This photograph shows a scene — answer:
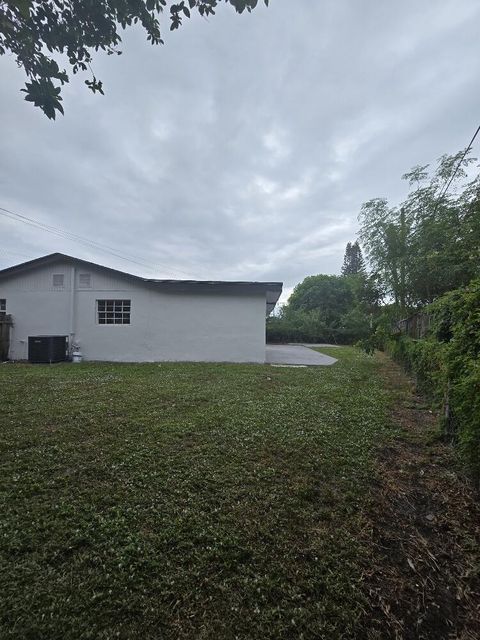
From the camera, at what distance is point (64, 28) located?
2121mm

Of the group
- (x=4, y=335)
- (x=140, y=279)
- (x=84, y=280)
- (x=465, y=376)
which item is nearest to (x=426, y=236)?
(x=465, y=376)

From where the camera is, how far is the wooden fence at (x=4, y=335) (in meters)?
9.26

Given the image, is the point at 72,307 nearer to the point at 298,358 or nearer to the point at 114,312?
the point at 114,312

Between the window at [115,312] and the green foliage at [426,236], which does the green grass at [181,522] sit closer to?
the green foliage at [426,236]

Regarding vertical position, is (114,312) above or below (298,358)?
above

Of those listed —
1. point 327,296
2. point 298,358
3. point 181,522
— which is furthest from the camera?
point 327,296

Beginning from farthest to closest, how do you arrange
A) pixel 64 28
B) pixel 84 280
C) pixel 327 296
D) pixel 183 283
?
pixel 327 296, pixel 84 280, pixel 183 283, pixel 64 28

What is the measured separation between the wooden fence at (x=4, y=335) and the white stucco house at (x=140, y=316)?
114 mm

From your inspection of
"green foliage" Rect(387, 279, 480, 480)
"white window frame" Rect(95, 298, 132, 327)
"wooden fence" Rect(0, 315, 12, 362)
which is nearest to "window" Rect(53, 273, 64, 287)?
"white window frame" Rect(95, 298, 132, 327)

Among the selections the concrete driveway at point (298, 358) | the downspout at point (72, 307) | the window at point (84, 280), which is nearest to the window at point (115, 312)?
the window at point (84, 280)

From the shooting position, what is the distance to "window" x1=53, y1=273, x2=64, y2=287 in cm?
952

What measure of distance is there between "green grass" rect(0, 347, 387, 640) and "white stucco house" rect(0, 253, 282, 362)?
5.37 meters

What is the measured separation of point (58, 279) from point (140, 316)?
9.94ft

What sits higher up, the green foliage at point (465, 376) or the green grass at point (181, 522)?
the green foliage at point (465, 376)
